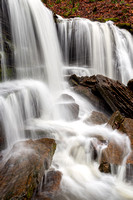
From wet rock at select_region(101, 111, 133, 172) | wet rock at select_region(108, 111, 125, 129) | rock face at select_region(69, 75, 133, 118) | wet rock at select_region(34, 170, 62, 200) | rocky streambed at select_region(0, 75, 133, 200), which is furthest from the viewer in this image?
rock face at select_region(69, 75, 133, 118)

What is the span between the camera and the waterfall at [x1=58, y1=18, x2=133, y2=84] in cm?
1166

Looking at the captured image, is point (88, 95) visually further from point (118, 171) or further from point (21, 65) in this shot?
point (118, 171)

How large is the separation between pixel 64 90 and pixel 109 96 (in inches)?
106

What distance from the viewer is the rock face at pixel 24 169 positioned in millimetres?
2357

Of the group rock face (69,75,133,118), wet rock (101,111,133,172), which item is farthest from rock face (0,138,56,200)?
rock face (69,75,133,118)

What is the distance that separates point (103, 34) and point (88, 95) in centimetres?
678

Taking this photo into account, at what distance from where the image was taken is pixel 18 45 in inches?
283

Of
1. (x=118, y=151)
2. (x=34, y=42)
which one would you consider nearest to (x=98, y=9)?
(x=34, y=42)

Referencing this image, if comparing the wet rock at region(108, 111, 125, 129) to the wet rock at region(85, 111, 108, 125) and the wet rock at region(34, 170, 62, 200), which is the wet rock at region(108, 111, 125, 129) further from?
the wet rock at region(34, 170, 62, 200)

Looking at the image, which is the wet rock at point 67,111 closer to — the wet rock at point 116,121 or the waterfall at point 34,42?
the wet rock at point 116,121

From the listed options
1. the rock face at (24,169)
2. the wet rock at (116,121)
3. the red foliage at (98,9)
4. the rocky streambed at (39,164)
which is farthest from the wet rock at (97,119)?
the red foliage at (98,9)

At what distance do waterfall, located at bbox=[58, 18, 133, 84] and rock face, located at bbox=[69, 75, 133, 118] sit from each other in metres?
4.34

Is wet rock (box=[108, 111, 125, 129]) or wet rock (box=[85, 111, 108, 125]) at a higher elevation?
wet rock (box=[108, 111, 125, 129])

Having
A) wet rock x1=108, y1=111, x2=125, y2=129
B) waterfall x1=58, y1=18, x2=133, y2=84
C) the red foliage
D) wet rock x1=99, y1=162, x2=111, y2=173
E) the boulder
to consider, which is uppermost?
the red foliage
